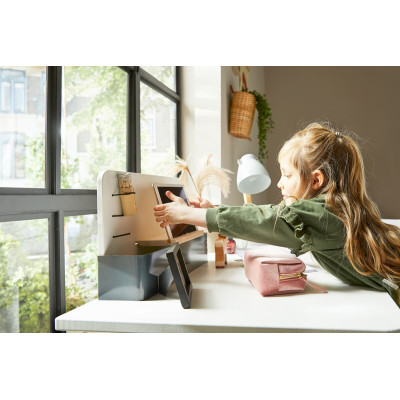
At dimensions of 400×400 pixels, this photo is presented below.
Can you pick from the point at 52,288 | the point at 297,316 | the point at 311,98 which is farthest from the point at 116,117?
the point at 311,98

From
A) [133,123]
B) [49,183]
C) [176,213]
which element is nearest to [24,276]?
[49,183]

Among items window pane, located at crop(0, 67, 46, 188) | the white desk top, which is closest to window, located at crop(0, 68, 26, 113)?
window pane, located at crop(0, 67, 46, 188)

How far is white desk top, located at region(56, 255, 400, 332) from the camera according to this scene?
104 cm

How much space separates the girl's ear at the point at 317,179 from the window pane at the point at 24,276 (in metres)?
0.96

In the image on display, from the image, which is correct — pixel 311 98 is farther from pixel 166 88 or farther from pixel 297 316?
pixel 297 316

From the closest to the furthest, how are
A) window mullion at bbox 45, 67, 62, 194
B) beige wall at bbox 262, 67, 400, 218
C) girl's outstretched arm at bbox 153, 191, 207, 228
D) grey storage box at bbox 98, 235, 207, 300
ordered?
1. grey storage box at bbox 98, 235, 207, 300
2. girl's outstretched arm at bbox 153, 191, 207, 228
3. window mullion at bbox 45, 67, 62, 194
4. beige wall at bbox 262, 67, 400, 218

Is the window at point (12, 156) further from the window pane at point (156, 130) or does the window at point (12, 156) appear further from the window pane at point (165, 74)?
the window pane at point (165, 74)

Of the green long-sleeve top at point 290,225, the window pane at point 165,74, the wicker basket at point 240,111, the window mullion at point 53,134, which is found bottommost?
the green long-sleeve top at point 290,225

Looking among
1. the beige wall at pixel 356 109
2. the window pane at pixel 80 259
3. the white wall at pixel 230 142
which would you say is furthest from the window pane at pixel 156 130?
the beige wall at pixel 356 109

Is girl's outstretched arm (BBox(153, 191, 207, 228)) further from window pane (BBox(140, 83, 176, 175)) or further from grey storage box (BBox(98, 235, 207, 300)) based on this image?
window pane (BBox(140, 83, 176, 175))

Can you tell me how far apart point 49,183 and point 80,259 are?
399 mm

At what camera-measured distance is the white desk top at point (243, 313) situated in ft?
3.42

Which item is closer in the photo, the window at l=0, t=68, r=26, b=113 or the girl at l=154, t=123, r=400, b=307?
the girl at l=154, t=123, r=400, b=307

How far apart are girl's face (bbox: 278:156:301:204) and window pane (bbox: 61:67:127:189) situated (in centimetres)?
85
